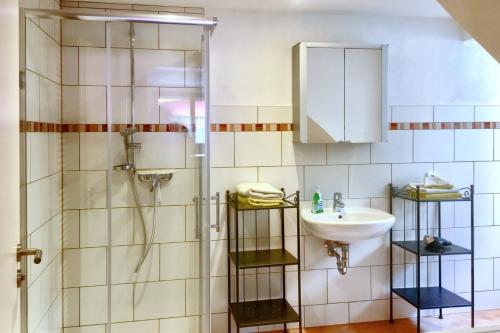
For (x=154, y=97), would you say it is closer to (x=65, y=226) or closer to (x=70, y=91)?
(x=70, y=91)

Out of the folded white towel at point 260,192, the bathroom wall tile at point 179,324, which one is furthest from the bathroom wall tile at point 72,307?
the folded white towel at point 260,192

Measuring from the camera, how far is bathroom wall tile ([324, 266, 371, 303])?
320cm

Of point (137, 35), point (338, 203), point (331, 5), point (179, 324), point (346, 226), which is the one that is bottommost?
point (179, 324)

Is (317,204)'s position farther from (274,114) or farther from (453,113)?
(453,113)

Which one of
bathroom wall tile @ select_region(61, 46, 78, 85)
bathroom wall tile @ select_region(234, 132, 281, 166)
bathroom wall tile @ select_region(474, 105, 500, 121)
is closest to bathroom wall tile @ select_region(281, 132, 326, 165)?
bathroom wall tile @ select_region(234, 132, 281, 166)

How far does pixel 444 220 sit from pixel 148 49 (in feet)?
8.07

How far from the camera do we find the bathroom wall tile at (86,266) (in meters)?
2.53

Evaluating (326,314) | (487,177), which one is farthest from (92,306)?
(487,177)

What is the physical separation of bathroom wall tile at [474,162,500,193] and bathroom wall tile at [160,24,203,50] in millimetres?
2326

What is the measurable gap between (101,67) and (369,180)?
198 cm

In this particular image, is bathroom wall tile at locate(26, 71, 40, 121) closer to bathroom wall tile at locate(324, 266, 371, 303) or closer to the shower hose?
the shower hose

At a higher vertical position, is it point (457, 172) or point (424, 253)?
point (457, 172)

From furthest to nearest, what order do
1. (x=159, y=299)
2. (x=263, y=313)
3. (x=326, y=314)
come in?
1. (x=326, y=314)
2. (x=263, y=313)
3. (x=159, y=299)

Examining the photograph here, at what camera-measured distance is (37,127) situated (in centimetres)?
220
